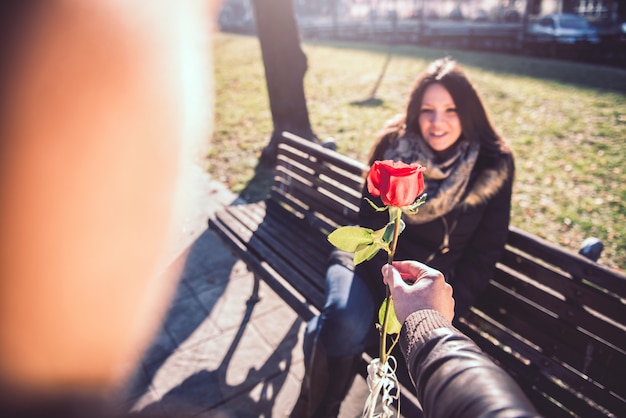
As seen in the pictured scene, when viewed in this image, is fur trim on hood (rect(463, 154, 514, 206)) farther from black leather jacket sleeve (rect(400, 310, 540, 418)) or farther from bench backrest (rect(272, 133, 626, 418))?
black leather jacket sleeve (rect(400, 310, 540, 418))

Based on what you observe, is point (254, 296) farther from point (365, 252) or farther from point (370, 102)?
point (370, 102)

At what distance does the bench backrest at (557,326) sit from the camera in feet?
5.74

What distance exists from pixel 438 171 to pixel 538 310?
83 centimetres

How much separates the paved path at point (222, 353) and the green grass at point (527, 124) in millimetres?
2134

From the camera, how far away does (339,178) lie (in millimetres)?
3168

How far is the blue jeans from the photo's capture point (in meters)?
2.12

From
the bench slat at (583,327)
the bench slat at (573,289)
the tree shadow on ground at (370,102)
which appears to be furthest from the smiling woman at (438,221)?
the tree shadow on ground at (370,102)

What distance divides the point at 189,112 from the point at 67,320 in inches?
275

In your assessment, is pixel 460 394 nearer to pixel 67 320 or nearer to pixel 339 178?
pixel 339 178

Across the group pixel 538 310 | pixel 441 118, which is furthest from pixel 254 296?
pixel 538 310

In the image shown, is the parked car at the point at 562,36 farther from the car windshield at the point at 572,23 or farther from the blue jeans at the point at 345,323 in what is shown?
the blue jeans at the point at 345,323

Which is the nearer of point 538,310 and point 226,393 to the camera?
point 538,310

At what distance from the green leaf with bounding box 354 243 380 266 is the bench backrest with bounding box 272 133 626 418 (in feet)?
3.94

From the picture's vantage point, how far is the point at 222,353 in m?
3.10
